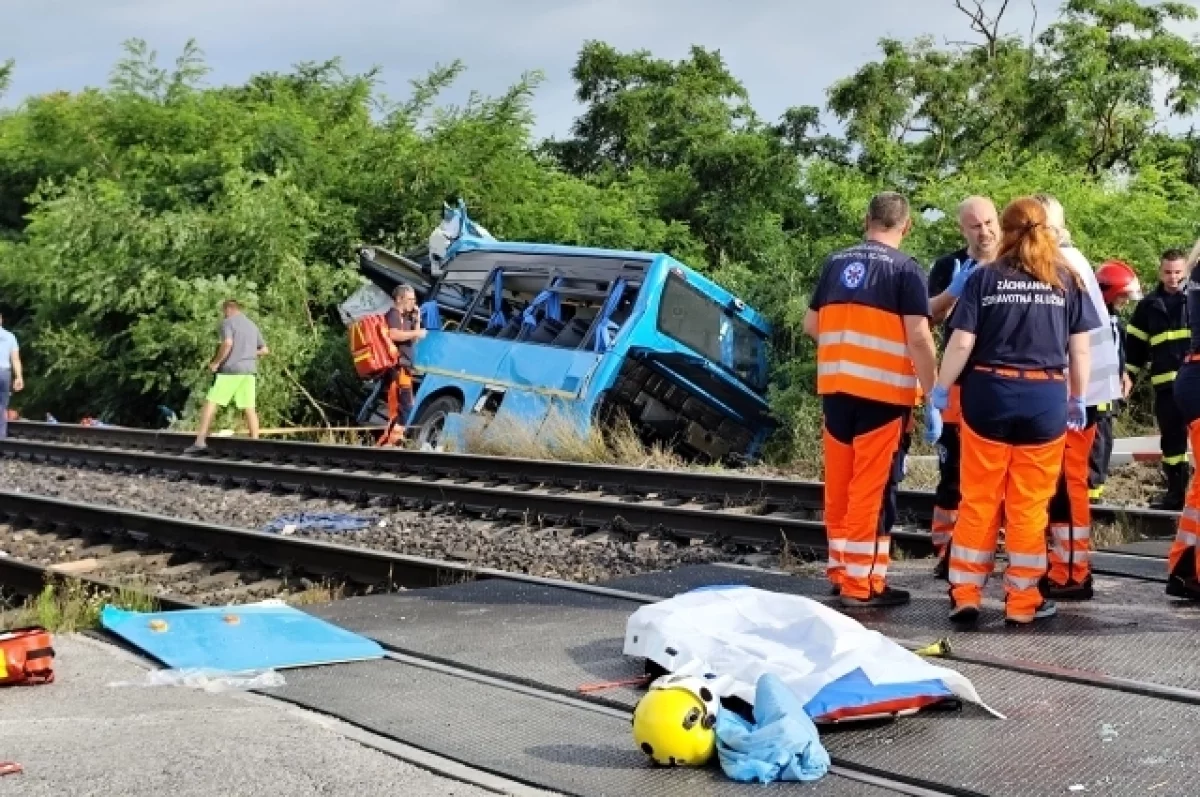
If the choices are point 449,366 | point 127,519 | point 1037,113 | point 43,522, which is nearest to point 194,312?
point 449,366

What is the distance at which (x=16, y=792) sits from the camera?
419 cm

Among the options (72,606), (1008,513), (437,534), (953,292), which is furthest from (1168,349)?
(72,606)

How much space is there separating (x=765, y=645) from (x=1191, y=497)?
2.66 m

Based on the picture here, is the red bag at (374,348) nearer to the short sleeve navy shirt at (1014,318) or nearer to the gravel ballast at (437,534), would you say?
the gravel ballast at (437,534)

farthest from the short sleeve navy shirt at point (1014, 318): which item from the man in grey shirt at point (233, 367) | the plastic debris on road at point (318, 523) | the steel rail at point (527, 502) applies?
the man in grey shirt at point (233, 367)

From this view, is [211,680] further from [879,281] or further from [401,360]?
[401,360]

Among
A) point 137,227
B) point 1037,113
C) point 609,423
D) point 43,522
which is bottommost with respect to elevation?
point 43,522

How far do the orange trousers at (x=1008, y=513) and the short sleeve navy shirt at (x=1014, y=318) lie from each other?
1.11 ft

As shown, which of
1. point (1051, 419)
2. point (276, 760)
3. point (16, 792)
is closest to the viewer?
point (16, 792)

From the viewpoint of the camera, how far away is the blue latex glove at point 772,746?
14.5 feet

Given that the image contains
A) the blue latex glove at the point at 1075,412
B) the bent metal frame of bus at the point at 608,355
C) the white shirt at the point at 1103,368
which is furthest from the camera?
the bent metal frame of bus at the point at 608,355

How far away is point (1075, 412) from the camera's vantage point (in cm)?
653

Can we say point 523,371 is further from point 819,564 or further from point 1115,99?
point 1115,99

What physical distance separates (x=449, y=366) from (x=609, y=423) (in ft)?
8.03
